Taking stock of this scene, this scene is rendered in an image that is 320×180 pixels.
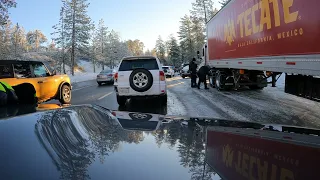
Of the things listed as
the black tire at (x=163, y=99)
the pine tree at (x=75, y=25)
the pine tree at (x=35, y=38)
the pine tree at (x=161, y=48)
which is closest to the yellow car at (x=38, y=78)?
the black tire at (x=163, y=99)

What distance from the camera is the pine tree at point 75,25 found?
1860 inches

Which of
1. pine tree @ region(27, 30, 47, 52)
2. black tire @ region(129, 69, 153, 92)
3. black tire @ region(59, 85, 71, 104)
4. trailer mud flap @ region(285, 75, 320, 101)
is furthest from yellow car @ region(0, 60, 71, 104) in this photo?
pine tree @ region(27, 30, 47, 52)

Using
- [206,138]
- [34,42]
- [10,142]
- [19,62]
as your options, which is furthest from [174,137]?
[34,42]

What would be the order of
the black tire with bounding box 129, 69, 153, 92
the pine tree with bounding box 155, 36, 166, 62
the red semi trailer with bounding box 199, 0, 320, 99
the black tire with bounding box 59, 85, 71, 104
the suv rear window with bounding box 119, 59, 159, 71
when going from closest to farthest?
the red semi trailer with bounding box 199, 0, 320, 99 < the black tire with bounding box 129, 69, 153, 92 < the suv rear window with bounding box 119, 59, 159, 71 < the black tire with bounding box 59, 85, 71, 104 < the pine tree with bounding box 155, 36, 166, 62

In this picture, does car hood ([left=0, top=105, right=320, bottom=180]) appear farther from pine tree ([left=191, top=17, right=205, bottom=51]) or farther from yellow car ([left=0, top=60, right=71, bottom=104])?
pine tree ([left=191, top=17, right=205, bottom=51])

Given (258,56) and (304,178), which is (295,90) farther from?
(304,178)

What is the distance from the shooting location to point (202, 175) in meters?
1.74

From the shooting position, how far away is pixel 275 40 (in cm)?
666

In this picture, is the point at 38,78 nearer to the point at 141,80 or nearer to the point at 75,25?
the point at 141,80

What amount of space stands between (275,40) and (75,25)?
151 feet

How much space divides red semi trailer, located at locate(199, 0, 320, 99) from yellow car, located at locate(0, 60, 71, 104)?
701cm

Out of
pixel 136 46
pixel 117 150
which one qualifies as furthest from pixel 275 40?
pixel 136 46

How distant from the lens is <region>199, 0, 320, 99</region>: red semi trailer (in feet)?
17.0

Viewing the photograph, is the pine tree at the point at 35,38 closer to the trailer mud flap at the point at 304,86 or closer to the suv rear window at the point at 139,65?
the suv rear window at the point at 139,65
